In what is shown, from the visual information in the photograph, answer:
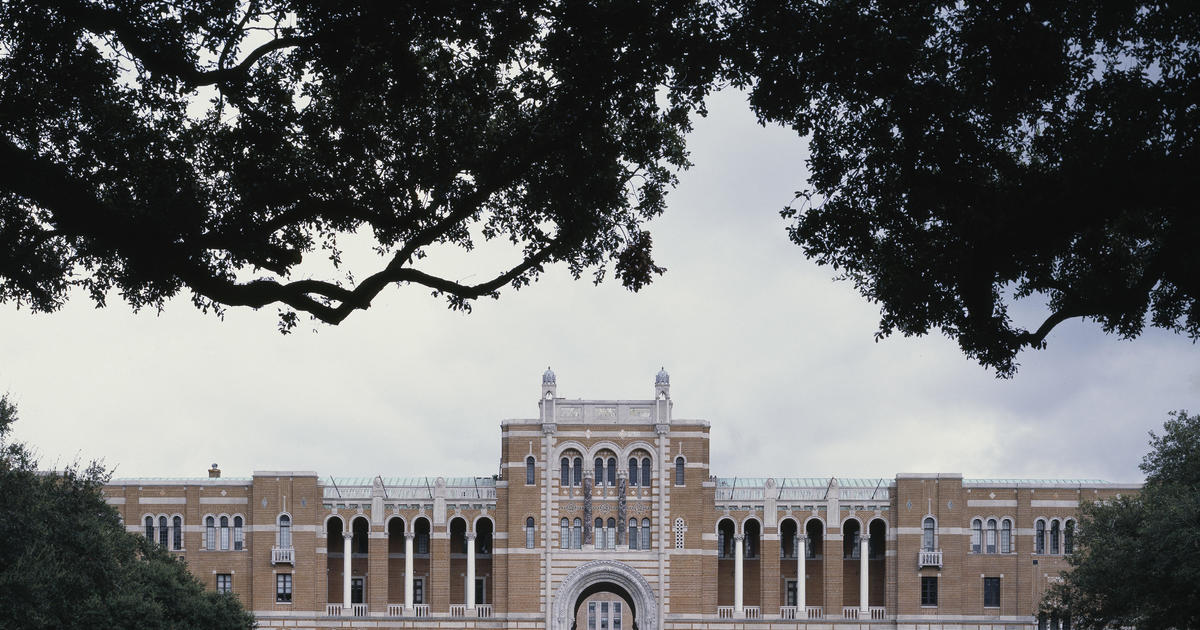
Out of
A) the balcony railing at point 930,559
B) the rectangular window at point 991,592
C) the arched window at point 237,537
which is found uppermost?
the arched window at point 237,537

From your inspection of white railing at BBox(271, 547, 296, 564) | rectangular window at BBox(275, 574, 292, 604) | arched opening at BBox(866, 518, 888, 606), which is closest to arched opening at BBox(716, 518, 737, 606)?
arched opening at BBox(866, 518, 888, 606)

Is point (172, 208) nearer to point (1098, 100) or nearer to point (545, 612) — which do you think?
point (1098, 100)

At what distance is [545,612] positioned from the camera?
261 feet

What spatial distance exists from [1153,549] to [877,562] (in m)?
34.5

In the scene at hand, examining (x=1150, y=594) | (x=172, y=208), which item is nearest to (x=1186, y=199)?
(x=172, y=208)

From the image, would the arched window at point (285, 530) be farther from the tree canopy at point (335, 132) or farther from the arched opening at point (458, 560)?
the tree canopy at point (335, 132)

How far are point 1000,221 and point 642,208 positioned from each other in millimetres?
5516

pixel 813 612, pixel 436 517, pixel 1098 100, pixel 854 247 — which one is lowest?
pixel 813 612

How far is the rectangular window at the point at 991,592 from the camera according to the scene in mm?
79625

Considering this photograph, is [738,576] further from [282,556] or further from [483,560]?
[282,556]

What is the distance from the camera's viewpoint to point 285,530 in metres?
80.1

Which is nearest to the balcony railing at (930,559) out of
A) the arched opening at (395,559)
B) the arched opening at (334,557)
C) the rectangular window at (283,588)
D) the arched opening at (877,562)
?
the arched opening at (877,562)

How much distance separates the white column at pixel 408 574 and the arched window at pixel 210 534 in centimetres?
1001

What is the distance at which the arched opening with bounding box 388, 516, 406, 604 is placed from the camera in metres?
82.0
